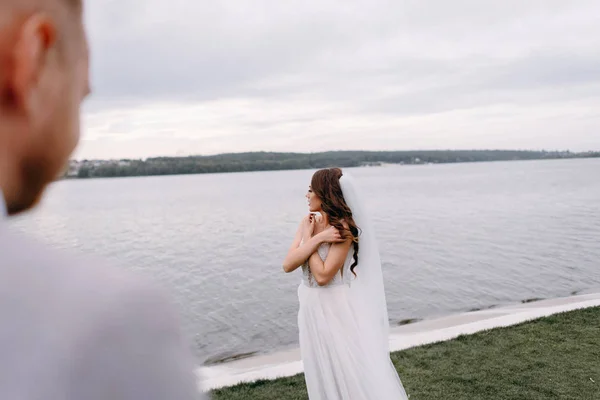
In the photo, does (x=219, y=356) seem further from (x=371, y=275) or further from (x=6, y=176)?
(x=6, y=176)

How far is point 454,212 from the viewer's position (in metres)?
44.0

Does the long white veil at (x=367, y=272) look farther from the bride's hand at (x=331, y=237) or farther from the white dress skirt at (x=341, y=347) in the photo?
the bride's hand at (x=331, y=237)

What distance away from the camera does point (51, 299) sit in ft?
1.49

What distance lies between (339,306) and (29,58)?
5221mm

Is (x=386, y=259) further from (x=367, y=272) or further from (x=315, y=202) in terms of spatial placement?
(x=315, y=202)

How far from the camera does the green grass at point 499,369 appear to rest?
6.87 m

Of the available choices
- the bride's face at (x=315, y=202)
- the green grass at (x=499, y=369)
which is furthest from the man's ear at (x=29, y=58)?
the green grass at (x=499, y=369)

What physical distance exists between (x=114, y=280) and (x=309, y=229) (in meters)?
5.36

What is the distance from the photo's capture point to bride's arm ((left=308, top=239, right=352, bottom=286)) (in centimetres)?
545

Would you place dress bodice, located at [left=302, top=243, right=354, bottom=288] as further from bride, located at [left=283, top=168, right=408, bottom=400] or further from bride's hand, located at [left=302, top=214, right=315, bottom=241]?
bride's hand, located at [left=302, top=214, right=315, bottom=241]

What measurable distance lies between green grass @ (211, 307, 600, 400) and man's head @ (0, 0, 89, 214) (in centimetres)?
691

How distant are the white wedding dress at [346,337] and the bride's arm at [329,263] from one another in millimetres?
100

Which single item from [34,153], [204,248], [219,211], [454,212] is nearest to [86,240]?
[204,248]

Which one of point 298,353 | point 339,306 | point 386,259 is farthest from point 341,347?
point 386,259
